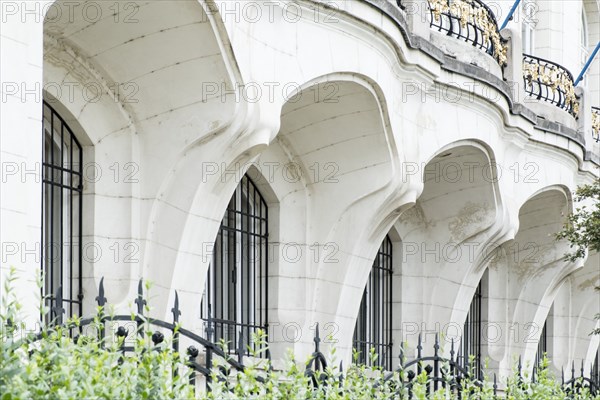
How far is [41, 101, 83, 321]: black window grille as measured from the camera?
1205 cm

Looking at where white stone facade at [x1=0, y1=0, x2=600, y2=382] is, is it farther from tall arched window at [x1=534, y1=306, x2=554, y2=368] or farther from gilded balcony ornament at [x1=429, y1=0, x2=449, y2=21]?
tall arched window at [x1=534, y1=306, x2=554, y2=368]

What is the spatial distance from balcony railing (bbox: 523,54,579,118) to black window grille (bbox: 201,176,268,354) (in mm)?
5594

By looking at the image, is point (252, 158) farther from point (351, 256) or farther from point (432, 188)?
point (432, 188)

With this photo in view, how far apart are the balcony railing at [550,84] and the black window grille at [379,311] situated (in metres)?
3.15

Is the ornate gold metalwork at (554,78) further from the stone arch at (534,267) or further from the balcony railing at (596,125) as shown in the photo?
the balcony railing at (596,125)

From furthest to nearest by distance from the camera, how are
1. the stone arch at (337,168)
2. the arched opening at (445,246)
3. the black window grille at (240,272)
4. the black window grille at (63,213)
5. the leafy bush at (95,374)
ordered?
the arched opening at (445,246) < the black window grille at (240,272) < the stone arch at (337,168) < the black window grille at (63,213) < the leafy bush at (95,374)

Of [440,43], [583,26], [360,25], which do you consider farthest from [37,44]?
[583,26]

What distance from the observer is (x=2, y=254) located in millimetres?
8430

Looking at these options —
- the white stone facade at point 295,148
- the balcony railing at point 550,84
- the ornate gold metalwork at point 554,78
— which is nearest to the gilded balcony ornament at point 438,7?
the white stone facade at point 295,148

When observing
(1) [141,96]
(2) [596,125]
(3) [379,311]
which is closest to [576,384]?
(3) [379,311]

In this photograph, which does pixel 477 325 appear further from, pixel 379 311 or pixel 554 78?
pixel 554 78

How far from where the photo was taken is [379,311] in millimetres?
18406

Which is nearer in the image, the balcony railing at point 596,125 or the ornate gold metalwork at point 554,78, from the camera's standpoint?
the ornate gold metalwork at point 554,78

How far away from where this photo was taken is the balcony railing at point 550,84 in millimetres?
19391
